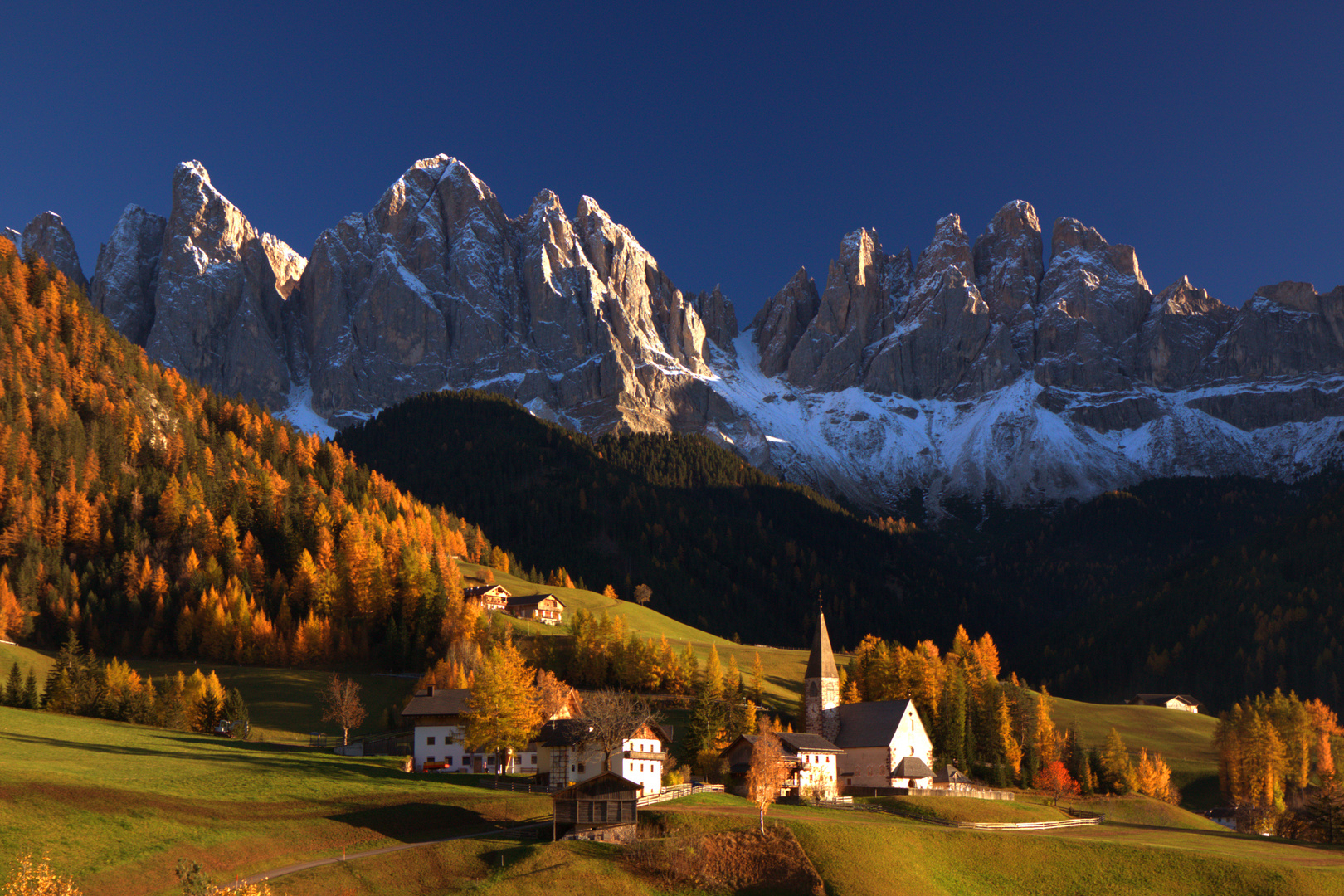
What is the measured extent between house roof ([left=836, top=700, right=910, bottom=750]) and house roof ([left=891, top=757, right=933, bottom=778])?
2256mm

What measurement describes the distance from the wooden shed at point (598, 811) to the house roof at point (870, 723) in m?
39.0

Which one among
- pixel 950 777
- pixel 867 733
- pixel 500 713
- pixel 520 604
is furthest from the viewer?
pixel 520 604

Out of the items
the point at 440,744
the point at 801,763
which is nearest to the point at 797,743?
the point at 801,763

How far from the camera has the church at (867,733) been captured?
94.4 meters

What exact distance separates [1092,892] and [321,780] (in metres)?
47.8

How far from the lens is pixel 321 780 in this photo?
69438 millimetres

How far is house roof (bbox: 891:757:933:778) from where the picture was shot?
3684 inches

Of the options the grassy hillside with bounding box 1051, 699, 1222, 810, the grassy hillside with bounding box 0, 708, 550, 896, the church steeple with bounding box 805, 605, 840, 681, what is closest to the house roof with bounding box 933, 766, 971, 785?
the church steeple with bounding box 805, 605, 840, 681

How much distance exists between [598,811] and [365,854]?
1347cm

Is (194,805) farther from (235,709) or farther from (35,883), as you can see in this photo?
(235,709)

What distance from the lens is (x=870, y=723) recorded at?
98.2 meters

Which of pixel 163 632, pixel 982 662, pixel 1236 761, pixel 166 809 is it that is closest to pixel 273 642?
pixel 163 632

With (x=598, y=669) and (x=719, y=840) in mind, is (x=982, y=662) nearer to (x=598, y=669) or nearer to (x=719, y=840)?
(x=598, y=669)

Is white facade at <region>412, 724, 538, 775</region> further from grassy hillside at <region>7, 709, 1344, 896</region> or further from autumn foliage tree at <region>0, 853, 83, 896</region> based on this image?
autumn foliage tree at <region>0, 853, 83, 896</region>
